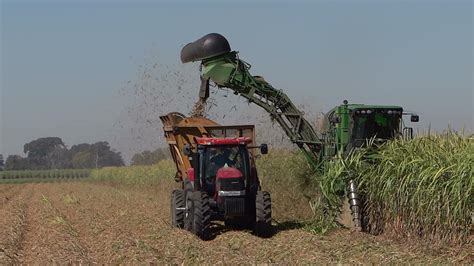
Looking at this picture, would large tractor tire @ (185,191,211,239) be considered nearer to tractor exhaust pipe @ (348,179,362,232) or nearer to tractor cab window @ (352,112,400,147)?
tractor exhaust pipe @ (348,179,362,232)

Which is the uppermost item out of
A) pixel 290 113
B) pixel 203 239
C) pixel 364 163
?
pixel 290 113

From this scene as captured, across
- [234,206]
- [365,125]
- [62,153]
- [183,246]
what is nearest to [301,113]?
[365,125]

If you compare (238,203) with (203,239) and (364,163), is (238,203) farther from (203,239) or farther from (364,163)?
(364,163)

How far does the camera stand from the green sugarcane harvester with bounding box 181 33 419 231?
540 inches

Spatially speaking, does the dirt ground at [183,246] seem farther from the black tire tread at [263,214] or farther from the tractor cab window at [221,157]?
the tractor cab window at [221,157]

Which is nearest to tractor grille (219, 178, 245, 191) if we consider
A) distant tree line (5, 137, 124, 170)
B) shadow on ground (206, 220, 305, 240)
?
shadow on ground (206, 220, 305, 240)

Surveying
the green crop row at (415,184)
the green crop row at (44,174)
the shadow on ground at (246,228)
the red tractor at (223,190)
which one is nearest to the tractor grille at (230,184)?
the red tractor at (223,190)

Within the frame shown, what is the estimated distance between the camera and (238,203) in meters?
12.5

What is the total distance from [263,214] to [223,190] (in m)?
0.87

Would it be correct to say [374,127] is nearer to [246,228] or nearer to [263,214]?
[263,214]

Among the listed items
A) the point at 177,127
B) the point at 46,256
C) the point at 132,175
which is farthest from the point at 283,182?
the point at 132,175

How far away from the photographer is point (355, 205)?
12594 millimetres

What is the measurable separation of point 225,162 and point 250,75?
303 centimetres

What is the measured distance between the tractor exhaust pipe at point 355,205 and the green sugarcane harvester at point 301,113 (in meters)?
0.84
